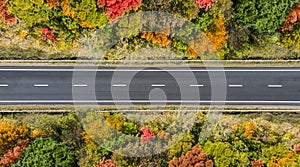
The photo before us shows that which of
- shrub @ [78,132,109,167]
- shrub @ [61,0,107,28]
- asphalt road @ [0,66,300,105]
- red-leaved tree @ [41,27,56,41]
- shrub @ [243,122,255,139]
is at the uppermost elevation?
shrub @ [61,0,107,28]

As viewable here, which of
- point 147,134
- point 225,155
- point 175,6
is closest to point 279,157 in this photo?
point 225,155

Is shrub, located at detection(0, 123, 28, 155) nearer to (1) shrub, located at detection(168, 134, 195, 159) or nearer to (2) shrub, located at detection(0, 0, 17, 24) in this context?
(2) shrub, located at detection(0, 0, 17, 24)

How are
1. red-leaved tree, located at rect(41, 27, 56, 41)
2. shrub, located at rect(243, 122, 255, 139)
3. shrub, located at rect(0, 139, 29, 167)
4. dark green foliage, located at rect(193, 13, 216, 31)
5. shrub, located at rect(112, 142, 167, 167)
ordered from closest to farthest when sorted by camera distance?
shrub, located at rect(0, 139, 29, 167), shrub, located at rect(112, 142, 167, 167), dark green foliage, located at rect(193, 13, 216, 31), red-leaved tree, located at rect(41, 27, 56, 41), shrub, located at rect(243, 122, 255, 139)

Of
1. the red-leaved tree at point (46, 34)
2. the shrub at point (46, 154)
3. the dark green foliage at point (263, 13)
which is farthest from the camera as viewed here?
the red-leaved tree at point (46, 34)

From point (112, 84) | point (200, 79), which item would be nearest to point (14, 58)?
point (112, 84)

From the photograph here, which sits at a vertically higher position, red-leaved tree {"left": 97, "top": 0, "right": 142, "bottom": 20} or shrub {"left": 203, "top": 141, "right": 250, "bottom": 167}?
red-leaved tree {"left": 97, "top": 0, "right": 142, "bottom": 20}

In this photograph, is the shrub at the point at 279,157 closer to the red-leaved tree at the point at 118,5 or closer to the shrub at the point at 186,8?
the shrub at the point at 186,8

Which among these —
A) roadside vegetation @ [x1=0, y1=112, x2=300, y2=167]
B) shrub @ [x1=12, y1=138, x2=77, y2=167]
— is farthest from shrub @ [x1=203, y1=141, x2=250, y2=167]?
shrub @ [x1=12, y1=138, x2=77, y2=167]

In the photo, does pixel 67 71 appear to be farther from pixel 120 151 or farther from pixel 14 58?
pixel 120 151

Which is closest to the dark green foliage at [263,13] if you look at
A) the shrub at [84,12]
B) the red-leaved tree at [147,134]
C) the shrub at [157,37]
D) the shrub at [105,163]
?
the shrub at [157,37]
